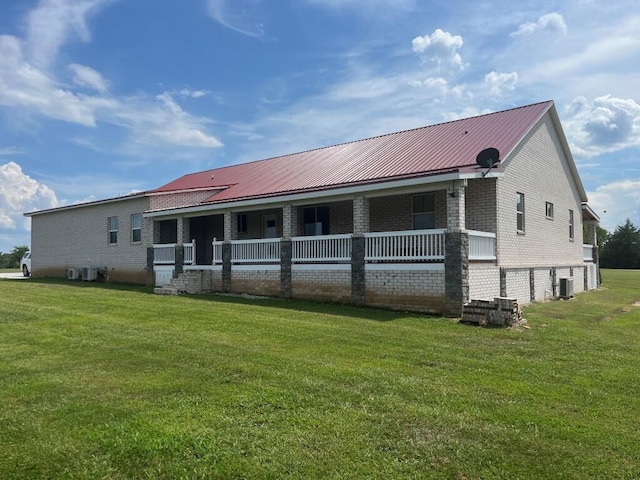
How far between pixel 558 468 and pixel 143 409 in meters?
3.74

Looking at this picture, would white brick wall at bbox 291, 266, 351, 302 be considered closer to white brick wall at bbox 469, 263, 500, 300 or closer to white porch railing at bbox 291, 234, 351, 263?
white porch railing at bbox 291, 234, 351, 263

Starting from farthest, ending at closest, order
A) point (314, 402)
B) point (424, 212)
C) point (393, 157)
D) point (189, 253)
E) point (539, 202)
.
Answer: point (189, 253) < point (539, 202) < point (393, 157) < point (424, 212) < point (314, 402)

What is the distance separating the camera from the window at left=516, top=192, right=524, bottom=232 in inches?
650

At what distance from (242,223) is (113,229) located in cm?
726

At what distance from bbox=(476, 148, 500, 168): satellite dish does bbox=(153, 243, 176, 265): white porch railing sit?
41.7ft

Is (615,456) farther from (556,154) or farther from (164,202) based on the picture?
(164,202)

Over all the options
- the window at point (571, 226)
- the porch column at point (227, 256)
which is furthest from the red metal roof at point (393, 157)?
the window at point (571, 226)

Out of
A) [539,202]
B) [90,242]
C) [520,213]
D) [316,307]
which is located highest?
[539,202]

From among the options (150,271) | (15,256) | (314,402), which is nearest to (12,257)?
(15,256)

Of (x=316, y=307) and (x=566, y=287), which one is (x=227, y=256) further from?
(x=566, y=287)

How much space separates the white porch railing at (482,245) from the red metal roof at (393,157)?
199cm

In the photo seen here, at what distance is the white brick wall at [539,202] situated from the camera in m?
15.5

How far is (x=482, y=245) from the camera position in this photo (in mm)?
13797

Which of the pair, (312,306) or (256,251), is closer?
(312,306)
